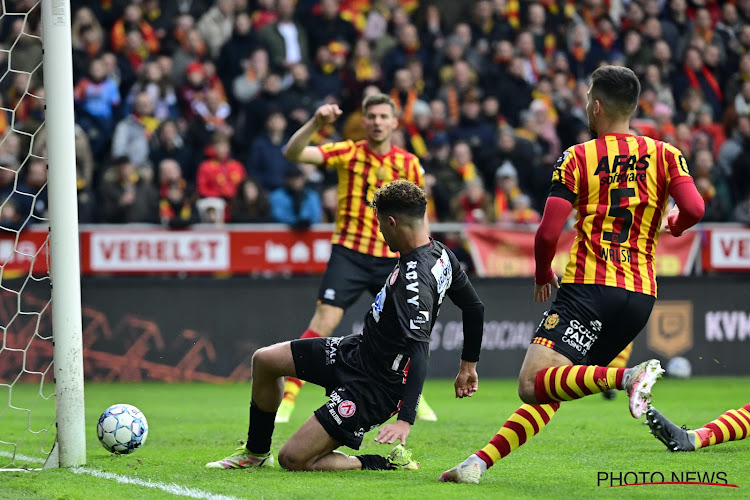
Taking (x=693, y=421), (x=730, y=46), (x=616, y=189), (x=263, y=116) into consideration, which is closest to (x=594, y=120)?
(x=616, y=189)

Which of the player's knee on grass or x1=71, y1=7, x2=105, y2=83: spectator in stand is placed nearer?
the player's knee on grass

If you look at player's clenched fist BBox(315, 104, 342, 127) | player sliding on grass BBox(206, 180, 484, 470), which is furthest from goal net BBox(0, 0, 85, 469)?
player's clenched fist BBox(315, 104, 342, 127)

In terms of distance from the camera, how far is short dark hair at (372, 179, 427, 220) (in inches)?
211

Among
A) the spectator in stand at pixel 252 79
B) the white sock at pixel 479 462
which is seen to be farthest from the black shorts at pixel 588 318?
the spectator in stand at pixel 252 79

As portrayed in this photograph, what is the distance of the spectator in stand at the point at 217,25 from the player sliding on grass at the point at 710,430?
10936mm

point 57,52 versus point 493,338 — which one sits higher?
point 57,52

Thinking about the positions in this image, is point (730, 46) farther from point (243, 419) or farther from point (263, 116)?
point (243, 419)

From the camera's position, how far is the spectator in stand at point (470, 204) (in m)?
13.6

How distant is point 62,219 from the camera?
5.88 m

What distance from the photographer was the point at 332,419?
5.56m

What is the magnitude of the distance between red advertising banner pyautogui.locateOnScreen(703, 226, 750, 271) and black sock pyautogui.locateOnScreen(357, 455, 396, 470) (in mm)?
8438

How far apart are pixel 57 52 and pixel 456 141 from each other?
31.8ft

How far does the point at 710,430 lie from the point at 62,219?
148 inches

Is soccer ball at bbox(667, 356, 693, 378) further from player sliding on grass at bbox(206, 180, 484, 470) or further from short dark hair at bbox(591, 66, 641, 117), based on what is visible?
short dark hair at bbox(591, 66, 641, 117)
